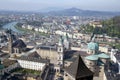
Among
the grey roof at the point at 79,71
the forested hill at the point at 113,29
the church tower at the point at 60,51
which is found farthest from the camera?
the forested hill at the point at 113,29

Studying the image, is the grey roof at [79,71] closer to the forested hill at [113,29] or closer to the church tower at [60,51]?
the church tower at [60,51]

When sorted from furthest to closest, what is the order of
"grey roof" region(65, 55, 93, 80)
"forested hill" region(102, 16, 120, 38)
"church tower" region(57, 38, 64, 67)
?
"forested hill" region(102, 16, 120, 38), "church tower" region(57, 38, 64, 67), "grey roof" region(65, 55, 93, 80)

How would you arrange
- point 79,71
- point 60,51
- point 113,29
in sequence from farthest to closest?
point 113,29
point 60,51
point 79,71

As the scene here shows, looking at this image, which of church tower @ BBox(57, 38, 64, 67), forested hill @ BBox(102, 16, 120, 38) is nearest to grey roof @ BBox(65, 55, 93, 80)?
church tower @ BBox(57, 38, 64, 67)

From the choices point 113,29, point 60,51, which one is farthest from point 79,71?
point 113,29

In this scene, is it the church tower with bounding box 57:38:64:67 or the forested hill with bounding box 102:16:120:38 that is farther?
the forested hill with bounding box 102:16:120:38

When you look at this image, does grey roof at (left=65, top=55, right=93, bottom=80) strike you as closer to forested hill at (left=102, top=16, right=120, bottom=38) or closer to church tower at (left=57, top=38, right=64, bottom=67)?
church tower at (left=57, top=38, right=64, bottom=67)

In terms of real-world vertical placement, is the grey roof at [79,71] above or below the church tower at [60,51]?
above

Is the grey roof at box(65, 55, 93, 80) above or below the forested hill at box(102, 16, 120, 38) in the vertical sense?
above

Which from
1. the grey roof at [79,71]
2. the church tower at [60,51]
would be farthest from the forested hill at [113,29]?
the grey roof at [79,71]

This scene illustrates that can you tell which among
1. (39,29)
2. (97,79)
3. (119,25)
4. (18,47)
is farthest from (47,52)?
(39,29)

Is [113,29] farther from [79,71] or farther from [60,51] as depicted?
[79,71]
